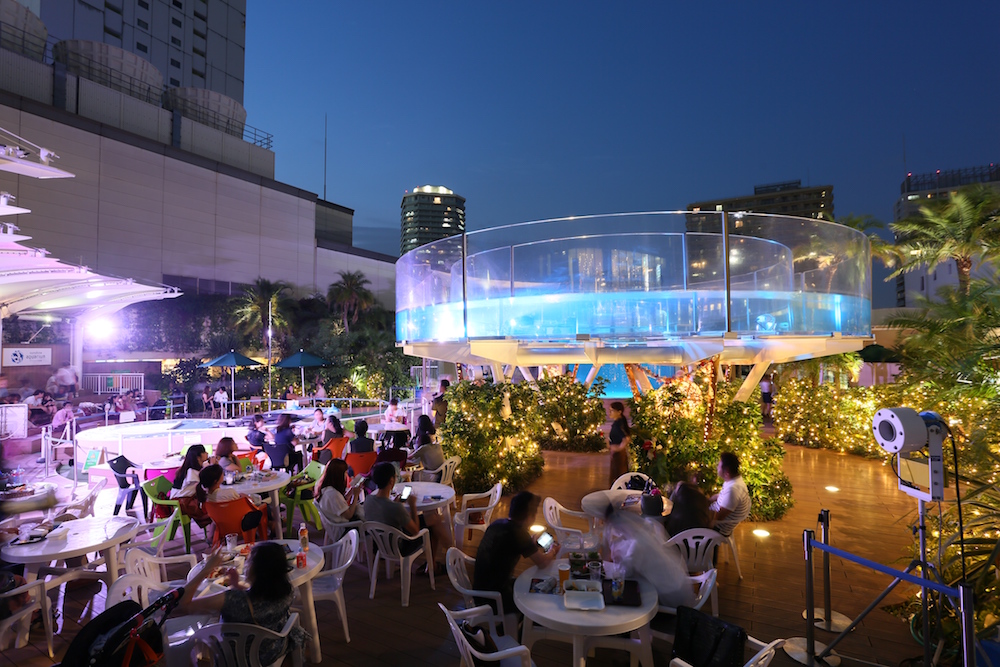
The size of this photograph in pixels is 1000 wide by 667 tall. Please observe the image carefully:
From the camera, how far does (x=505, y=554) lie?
4090 mm

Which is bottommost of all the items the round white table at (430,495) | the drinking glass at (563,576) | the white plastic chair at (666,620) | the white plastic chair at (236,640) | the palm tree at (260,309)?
the white plastic chair at (666,620)

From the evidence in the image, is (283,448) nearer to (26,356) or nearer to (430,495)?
(430,495)

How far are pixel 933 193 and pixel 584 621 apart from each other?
87.6 meters

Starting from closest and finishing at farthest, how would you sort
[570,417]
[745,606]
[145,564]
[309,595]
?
1. [309,595]
2. [145,564]
3. [745,606]
4. [570,417]

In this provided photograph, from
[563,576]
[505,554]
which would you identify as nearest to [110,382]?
[505,554]

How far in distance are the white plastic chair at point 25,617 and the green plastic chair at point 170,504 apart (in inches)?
62.6

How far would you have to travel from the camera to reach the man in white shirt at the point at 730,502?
5578mm

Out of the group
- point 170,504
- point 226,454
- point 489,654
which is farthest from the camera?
point 226,454

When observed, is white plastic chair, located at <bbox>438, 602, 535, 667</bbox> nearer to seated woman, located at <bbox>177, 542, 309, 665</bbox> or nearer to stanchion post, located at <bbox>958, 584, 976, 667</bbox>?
seated woman, located at <bbox>177, 542, 309, 665</bbox>

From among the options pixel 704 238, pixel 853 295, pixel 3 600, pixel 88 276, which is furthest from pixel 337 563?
pixel 88 276

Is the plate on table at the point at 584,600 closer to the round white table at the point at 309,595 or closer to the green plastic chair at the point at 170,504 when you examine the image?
the round white table at the point at 309,595

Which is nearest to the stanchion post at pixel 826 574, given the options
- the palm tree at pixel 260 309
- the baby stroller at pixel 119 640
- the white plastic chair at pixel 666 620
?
the white plastic chair at pixel 666 620

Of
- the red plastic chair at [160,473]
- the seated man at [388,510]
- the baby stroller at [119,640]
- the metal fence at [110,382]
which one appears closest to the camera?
the baby stroller at [119,640]

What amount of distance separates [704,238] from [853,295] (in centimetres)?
241
